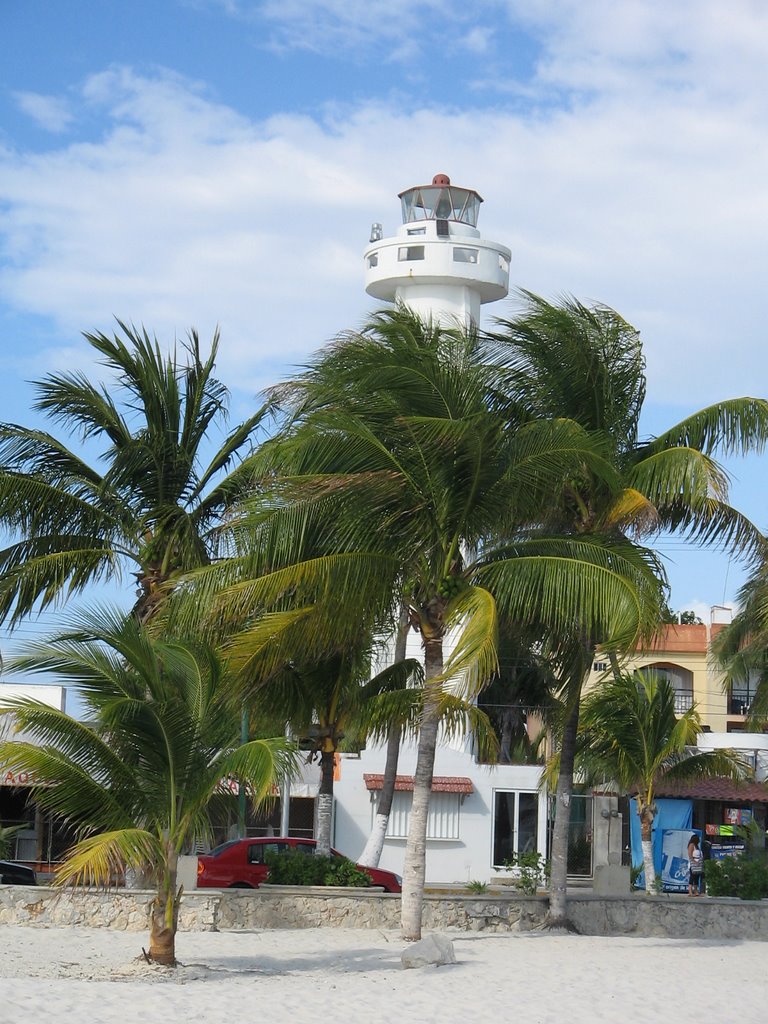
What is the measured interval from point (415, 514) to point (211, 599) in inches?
101

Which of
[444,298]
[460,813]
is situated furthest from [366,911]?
[444,298]

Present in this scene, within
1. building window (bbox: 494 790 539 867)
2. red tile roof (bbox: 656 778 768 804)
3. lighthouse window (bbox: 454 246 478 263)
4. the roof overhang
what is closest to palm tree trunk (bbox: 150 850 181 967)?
the roof overhang

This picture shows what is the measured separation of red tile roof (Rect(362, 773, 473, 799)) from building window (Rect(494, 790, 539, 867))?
0.84 meters

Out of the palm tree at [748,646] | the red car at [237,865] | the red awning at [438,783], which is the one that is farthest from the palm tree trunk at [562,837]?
the red awning at [438,783]

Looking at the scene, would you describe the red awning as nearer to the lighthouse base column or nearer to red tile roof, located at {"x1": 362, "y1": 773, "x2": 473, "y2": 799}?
red tile roof, located at {"x1": 362, "y1": 773, "x2": 473, "y2": 799}

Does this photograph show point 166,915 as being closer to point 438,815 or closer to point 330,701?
point 330,701

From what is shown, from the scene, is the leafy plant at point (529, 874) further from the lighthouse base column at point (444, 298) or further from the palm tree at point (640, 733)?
the lighthouse base column at point (444, 298)

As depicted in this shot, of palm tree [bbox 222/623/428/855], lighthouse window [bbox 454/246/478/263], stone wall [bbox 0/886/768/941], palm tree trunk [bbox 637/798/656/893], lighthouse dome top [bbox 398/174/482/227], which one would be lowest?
stone wall [bbox 0/886/768/941]

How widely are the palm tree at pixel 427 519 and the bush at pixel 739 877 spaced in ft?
21.7

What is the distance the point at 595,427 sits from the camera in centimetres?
1808

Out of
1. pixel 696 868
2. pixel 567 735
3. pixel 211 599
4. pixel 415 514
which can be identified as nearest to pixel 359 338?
pixel 415 514

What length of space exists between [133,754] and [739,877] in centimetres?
1165

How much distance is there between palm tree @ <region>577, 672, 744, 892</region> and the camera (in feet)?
69.9

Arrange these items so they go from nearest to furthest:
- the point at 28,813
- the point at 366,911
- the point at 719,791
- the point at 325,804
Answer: the point at 366,911 < the point at 325,804 < the point at 28,813 < the point at 719,791
